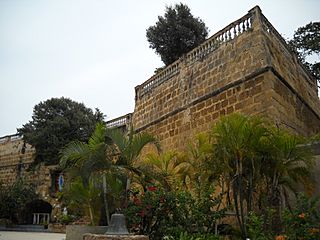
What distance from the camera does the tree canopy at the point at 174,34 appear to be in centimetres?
1670

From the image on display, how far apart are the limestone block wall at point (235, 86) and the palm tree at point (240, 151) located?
1853 millimetres

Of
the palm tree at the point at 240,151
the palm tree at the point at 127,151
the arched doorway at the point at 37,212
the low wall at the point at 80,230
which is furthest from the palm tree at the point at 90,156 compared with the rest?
the arched doorway at the point at 37,212

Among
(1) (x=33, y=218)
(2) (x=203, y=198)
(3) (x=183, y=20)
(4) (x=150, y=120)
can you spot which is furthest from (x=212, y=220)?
(1) (x=33, y=218)

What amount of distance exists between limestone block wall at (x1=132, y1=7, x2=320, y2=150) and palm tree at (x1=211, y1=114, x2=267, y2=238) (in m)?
1.85

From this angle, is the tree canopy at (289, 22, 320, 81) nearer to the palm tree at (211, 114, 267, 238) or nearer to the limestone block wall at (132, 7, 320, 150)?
the limestone block wall at (132, 7, 320, 150)

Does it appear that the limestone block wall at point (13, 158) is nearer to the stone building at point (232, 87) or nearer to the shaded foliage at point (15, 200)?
the shaded foliage at point (15, 200)

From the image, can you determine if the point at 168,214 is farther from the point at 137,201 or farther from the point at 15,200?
the point at 15,200

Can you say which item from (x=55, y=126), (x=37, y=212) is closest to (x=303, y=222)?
(x=55, y=126)

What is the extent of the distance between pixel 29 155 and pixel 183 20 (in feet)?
41.1

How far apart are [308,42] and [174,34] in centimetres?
600

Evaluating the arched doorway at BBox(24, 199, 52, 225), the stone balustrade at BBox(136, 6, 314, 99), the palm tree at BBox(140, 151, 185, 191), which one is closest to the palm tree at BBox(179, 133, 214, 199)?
the palm tree at BBox(140, 151, 185, 191)

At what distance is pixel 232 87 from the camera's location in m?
8.94

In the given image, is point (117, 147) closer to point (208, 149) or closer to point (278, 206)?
point (208, 149)

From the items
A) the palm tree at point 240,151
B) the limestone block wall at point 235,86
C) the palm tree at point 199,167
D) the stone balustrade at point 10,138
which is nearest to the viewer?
the palm tree at point 240,151
